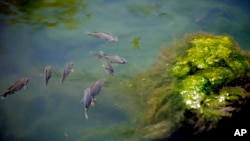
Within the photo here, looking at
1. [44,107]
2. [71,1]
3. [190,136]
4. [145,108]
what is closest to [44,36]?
[71,1]

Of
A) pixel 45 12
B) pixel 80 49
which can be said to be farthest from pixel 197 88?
pixel 45 12

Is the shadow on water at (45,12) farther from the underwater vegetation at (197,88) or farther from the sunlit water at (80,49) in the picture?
the underwater vegetation at (197,88)

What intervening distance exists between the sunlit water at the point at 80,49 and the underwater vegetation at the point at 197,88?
1.87 feet

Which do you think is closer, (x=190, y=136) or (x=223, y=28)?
(x=190, y=136)

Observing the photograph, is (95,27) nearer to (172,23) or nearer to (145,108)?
(172,23)

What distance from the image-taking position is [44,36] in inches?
267

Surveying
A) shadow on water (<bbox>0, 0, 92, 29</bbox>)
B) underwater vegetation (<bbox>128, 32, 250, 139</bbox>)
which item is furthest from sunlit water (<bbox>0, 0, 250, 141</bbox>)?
underwater vegetation (<bbox>128, 32, 250, 139</bbox>)

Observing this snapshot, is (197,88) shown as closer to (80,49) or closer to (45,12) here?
(80,49)

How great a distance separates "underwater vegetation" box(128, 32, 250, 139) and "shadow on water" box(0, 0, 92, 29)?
3.24 metres

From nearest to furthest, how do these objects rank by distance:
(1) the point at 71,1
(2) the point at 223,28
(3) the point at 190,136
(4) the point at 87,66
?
(3) the point at 190,136 < (4) the point at 87,66 < (2) the point at 223,28 < (1) the point at 71,1

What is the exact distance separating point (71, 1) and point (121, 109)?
3937 mm

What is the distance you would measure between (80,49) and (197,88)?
129 inches

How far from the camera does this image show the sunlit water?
5.05m

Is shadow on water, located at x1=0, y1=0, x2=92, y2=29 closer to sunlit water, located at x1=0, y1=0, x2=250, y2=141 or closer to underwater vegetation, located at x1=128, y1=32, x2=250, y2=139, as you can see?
sunlit water, located at x1=0, y1=0, x2=250, y2=141
